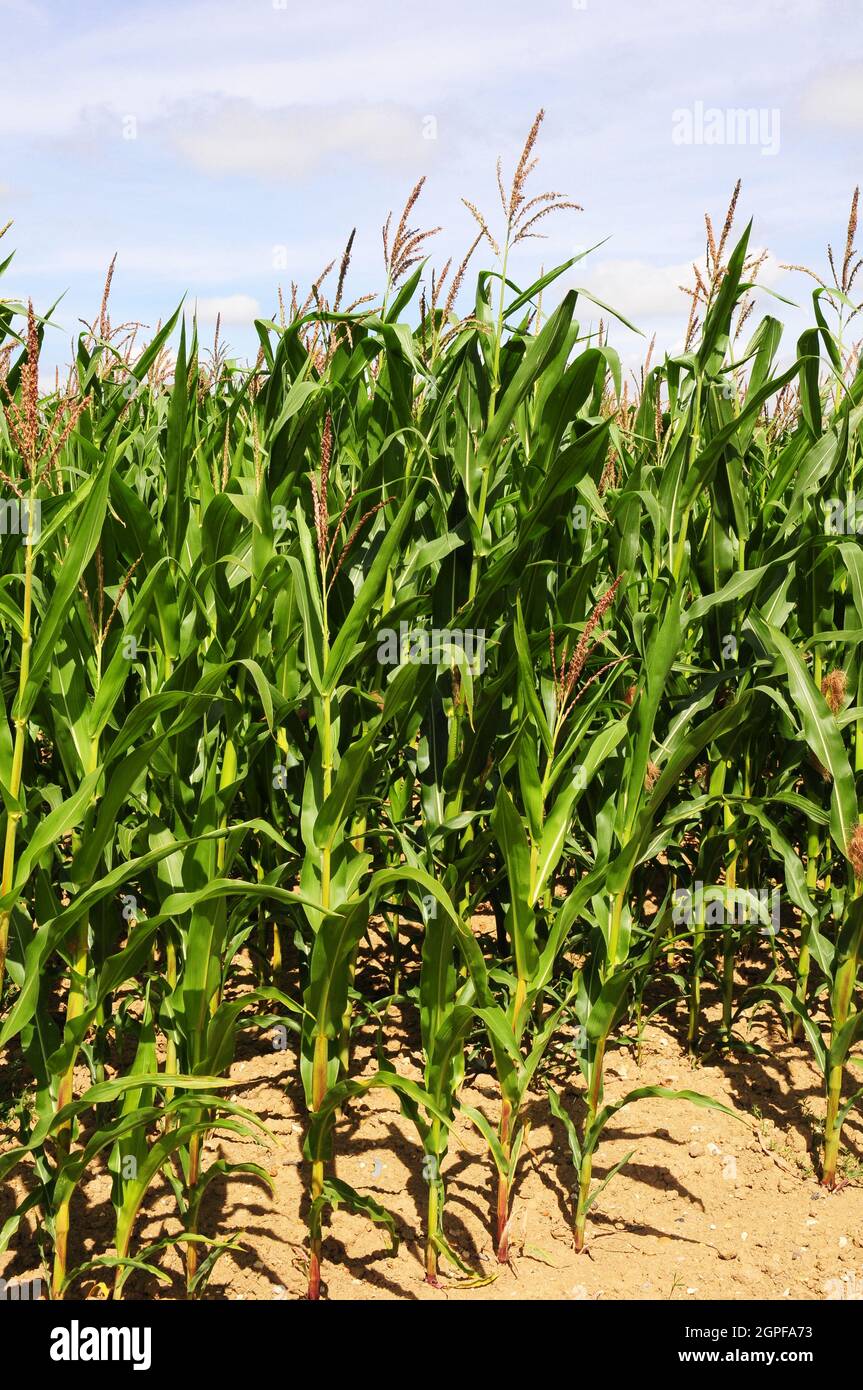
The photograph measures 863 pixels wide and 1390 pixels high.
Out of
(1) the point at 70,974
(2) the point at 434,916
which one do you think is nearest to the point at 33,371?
(1) the point at 70,974

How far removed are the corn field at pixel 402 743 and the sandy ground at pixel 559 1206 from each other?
4 cm

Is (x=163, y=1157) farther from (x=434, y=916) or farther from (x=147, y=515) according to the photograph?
(x=147, y=515)

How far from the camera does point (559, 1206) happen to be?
271 cm

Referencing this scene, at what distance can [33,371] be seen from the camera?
1.89 metres

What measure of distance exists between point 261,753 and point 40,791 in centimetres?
87

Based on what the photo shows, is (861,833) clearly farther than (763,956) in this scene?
No

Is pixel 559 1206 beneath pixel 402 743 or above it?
beneath

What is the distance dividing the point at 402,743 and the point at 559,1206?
1258 mm

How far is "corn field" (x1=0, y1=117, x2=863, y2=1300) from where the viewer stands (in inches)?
85.3

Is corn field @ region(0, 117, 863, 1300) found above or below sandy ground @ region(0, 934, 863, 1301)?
above

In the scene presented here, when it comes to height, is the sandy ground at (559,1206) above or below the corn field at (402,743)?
below

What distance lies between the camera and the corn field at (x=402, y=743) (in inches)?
85.3

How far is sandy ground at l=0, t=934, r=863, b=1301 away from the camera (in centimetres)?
245

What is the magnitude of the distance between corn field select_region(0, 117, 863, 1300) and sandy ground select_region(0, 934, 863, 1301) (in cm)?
4
